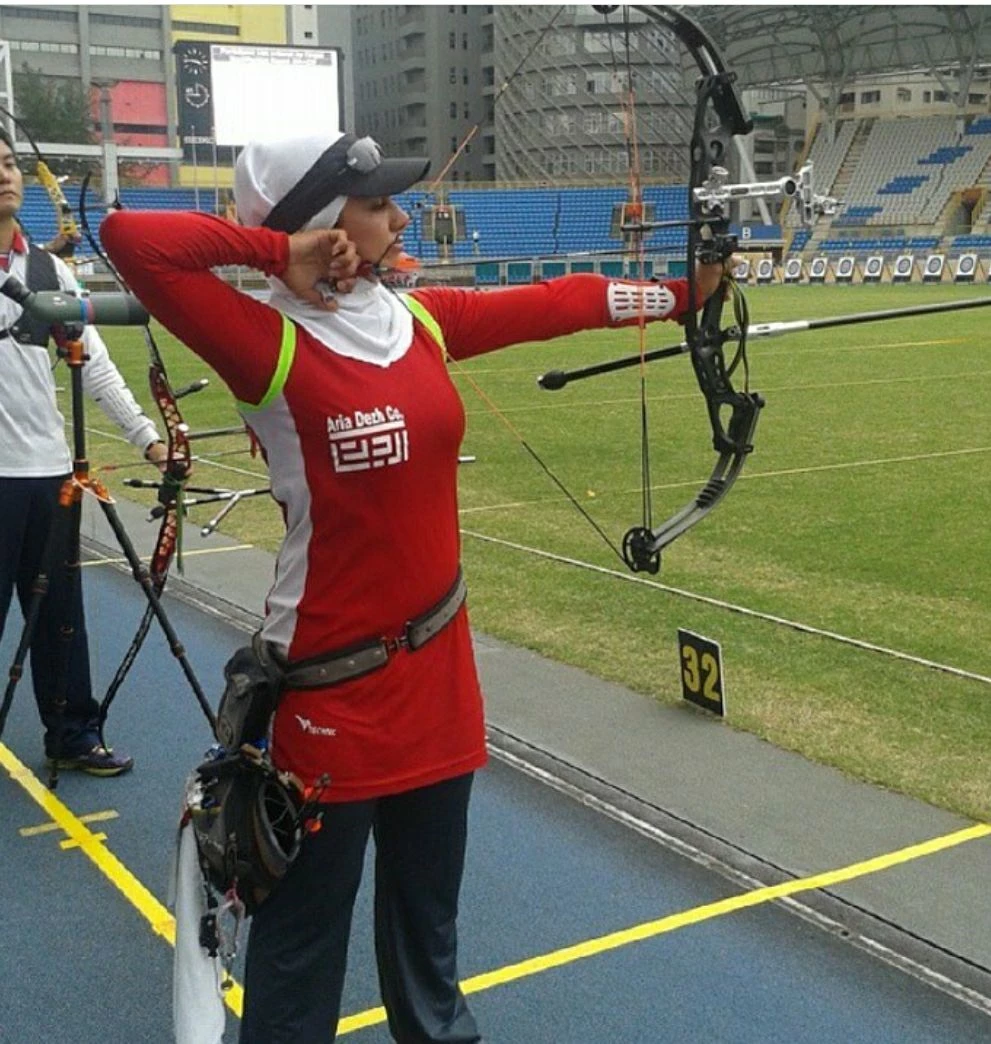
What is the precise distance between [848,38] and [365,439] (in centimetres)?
5310

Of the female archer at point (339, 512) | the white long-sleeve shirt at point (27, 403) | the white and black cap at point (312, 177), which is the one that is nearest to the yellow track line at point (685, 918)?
the female archer at point (339, 512)

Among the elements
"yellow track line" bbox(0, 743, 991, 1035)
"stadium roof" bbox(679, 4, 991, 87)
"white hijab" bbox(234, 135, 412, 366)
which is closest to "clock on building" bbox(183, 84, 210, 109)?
"stadium roof" bbox(679, 4, 991, 87)

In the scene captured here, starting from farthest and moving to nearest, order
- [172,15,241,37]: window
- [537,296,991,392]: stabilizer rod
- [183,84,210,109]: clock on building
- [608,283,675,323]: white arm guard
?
[172,15,241,37]: window < [183,84,210,109]: clock on building < [537,296,991,392]: stabilizer rod < [608,283,675,323]: white arm guard

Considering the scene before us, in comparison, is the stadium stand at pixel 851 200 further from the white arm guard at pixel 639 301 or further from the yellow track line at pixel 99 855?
the white arm guard at pixel 639 301

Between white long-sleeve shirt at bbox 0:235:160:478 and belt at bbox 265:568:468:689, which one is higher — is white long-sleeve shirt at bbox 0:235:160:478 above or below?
A: above

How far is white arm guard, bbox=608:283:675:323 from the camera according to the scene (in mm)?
2396

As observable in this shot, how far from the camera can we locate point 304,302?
1960mm

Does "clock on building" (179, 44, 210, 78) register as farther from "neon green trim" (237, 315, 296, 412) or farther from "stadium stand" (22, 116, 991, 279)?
"neon green trim" (237, 315, 296, 412)

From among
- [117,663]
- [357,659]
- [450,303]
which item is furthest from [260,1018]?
[117,663]

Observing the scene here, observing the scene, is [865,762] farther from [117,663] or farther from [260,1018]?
[117,663]

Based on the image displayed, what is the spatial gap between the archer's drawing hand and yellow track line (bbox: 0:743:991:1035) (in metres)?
1.55

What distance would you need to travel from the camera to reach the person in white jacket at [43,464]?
3596mm

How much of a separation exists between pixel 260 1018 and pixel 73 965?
1077 millimetres

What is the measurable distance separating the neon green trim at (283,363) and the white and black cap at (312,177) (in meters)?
0.17
